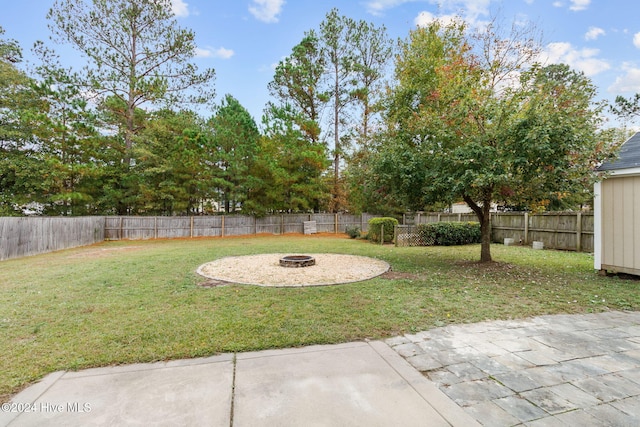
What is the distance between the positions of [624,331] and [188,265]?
792 centimetres

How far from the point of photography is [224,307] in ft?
13.3

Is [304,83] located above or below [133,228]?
above

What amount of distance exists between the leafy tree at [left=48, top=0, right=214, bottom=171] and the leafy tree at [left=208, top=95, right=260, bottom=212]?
7.73ft

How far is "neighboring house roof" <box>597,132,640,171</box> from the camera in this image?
5.50 meters

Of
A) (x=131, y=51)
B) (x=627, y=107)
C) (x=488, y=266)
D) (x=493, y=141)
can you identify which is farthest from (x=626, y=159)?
(x=131, y=51)

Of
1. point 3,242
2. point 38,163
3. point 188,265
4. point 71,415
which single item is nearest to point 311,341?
point 71,415

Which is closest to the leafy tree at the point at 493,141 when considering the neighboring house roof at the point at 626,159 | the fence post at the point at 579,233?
the neighboring house roof at the point at 626,159

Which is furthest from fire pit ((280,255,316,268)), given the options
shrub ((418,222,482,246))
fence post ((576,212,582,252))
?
fence post ((576,212,582,252))

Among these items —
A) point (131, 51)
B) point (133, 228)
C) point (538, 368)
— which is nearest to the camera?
point (538, 368)

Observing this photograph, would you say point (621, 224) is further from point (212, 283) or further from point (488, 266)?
point (212, 283)

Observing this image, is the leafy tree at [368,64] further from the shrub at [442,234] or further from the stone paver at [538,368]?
the stone paver at [538,368]

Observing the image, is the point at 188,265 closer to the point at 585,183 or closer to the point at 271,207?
the point at 585,183

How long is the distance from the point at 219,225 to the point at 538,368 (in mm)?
16048

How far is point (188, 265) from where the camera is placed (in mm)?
7285
